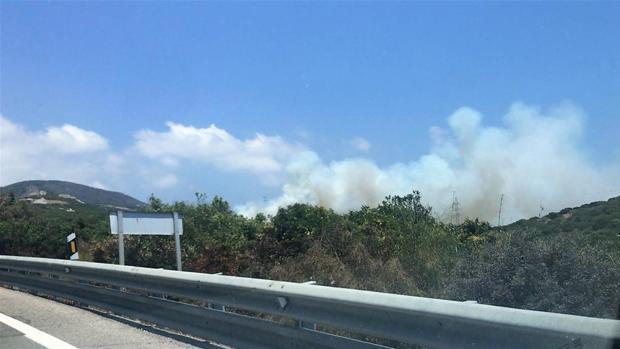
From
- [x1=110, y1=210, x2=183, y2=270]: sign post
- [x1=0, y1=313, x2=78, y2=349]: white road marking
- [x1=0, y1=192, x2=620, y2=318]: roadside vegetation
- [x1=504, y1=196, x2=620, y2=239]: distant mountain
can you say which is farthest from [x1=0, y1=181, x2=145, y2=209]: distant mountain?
[x1=0, y1=313, x2=78, y2=349]: white road marking

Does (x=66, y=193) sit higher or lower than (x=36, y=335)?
higher

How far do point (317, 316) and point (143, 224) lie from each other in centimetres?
849

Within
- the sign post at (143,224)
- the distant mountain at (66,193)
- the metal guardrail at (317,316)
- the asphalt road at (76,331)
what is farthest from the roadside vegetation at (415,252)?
the distant mountain at (66,193)

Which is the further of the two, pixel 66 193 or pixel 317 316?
pixel 66 193

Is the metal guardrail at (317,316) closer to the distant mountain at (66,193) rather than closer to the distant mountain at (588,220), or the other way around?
the distant mountain at (588,220)

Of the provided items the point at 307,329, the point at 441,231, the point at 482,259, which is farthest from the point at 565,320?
the point at 441,231

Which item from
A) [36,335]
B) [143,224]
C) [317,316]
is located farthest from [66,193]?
[317,316]

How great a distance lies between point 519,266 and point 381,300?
284 cm

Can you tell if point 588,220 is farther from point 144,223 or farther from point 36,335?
point 36,335

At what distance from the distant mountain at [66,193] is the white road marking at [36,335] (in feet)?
178

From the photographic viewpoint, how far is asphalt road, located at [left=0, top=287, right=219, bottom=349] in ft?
27.0

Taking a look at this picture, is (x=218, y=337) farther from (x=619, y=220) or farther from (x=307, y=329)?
(x=619, y=220)

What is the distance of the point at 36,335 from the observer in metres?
9.01

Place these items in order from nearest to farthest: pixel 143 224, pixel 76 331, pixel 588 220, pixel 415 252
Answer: pixel 76 331
pixel 415 252
pixel 143 224
pixel 588 220
